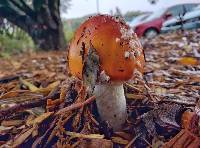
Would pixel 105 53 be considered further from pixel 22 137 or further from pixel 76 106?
pixel 22 137

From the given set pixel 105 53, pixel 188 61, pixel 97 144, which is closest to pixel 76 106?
pixel 97 144

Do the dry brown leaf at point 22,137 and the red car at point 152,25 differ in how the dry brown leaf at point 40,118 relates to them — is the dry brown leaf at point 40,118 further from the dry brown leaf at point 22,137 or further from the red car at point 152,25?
the red car at point 152,25

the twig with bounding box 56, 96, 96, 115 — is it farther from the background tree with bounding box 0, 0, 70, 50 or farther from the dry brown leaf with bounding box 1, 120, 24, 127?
the background tree with bounding box 0, 0, 70, 50

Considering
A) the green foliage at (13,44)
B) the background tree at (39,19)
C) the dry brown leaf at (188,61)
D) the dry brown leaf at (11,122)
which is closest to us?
the dry brown leaf at (11,122)

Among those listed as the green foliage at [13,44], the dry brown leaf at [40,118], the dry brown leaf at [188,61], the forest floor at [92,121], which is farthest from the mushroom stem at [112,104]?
the green foliage at [13,44]

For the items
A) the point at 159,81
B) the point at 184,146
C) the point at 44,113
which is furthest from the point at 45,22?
the point at 184,146

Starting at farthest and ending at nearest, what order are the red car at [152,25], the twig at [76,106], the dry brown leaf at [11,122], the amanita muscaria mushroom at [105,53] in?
the red car at [152,25]
the dry brown leaf at [11,122]
the twig at [76,106]
the amanita muscaria mushroom at [105,53]
